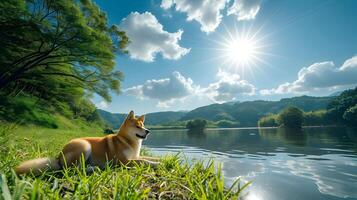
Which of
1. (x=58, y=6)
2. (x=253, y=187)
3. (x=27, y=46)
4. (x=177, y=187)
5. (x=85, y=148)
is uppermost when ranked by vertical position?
(x=58, y=6)

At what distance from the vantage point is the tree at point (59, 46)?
16328 mm

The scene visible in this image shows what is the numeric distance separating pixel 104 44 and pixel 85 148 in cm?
1601

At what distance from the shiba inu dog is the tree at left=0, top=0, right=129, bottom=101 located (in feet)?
45.7

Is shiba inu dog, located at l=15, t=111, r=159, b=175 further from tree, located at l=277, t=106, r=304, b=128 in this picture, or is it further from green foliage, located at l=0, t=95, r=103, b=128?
tree, located at l=277, t=106, r=304, b=128

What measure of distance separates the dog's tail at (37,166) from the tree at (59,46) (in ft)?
47.4

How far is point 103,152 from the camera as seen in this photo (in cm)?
466

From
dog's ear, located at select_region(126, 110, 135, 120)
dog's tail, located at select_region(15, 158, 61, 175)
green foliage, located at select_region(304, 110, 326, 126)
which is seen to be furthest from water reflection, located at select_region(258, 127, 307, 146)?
green foliage, located at select_region(304, 110, 326, 126)

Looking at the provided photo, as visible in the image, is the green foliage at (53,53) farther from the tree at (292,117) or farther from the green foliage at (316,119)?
the green foliage at (316,119)

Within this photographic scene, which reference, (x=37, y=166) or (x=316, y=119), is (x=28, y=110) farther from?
(x=316, y=119)

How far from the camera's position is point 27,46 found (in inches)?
753

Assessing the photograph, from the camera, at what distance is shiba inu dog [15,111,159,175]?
3754 mm

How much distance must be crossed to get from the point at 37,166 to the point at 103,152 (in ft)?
4.20

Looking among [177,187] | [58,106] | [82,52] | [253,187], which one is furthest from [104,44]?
[177,187]

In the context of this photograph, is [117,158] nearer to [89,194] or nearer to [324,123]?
[89,194]
